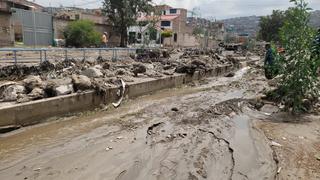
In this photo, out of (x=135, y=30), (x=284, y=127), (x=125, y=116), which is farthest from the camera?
(x=135, y=30)

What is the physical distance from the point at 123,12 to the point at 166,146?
118ft

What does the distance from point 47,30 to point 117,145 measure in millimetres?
28479

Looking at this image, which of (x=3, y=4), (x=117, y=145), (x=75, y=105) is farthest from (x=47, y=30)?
(x=117, y=145)

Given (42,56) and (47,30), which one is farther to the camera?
(47,30)

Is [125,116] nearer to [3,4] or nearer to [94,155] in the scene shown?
[94,155]

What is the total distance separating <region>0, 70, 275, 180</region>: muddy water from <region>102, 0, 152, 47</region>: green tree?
32.0 m

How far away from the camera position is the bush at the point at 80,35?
32938 millimetres

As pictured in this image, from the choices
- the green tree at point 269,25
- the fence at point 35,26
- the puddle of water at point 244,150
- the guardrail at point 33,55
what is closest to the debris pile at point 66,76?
the guardrail at point 33,55

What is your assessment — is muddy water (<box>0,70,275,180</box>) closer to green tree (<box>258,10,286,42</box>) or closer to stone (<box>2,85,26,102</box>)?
stone (<box>2,85,26,102</box>)

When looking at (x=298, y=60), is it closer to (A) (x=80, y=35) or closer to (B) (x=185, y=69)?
(B) (x=185, y=69)

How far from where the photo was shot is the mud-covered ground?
19.2ft

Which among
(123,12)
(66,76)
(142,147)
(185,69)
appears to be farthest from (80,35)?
(142,147)

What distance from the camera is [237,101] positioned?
12.4 metres

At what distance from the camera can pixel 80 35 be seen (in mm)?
32844
